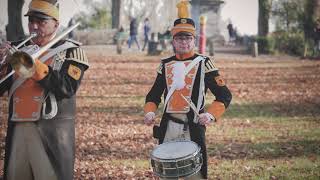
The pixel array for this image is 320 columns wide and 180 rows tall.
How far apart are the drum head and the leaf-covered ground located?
7.45 feet

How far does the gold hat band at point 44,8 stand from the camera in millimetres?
3648

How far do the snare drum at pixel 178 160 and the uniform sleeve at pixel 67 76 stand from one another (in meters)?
0.84

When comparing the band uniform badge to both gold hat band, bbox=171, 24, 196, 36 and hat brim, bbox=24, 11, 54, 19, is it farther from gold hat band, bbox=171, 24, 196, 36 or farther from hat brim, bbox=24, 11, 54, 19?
gold hat band, bbox=171, 24, 196, 36

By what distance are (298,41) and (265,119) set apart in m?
8.12

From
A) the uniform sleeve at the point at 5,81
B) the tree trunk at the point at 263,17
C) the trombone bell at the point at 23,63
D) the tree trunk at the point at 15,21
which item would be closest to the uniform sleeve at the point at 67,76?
the trombone bell at the point at 23,63

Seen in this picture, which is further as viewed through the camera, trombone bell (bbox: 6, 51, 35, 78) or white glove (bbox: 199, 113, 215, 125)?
white glove (bbox: 199, 113, 215, 125)

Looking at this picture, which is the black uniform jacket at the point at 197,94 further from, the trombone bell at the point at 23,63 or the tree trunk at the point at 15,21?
the tree trunk at the point at 15,21

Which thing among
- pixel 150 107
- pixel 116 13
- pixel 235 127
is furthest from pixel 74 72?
pixel 116 13

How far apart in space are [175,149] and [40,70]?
1212mm

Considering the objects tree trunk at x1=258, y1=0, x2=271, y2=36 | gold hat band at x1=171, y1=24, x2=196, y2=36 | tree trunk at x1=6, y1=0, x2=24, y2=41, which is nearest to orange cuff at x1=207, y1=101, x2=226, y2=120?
gold hat band at x1=171, y1=24, x2=196, y2=36

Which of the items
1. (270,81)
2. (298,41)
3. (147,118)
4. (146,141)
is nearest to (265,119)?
(146,141)

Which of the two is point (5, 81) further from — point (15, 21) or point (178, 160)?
point (15, 21)

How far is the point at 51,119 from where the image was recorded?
365 cm

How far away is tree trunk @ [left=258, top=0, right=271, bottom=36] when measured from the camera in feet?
66.5
